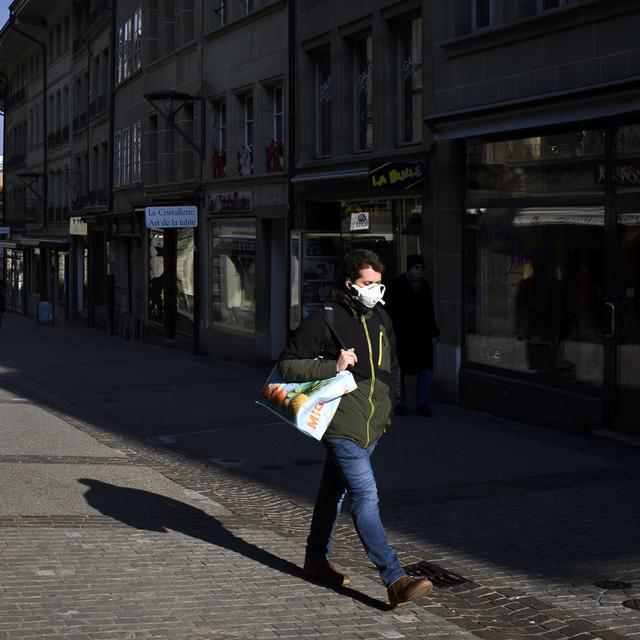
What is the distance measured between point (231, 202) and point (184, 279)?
4.68m

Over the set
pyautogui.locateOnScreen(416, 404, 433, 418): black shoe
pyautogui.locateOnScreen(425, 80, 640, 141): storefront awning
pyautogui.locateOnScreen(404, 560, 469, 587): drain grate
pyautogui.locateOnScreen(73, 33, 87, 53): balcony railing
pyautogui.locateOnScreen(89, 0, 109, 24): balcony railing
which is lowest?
pyautogui.locateOnScreen(404, 560, 469, 587): drain grate

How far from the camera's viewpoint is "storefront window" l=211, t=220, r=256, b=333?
24.4m

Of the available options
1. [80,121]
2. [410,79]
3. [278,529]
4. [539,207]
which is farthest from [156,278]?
[278,529]

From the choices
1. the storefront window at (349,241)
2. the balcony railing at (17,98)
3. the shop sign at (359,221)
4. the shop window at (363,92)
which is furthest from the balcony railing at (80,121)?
the shop sign at (359,221)

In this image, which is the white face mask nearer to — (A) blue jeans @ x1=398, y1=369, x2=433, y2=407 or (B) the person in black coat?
(B) the person in black coat

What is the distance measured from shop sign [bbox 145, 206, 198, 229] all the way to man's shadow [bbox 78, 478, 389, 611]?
1487 cm

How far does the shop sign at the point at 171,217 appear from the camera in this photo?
81.9ft

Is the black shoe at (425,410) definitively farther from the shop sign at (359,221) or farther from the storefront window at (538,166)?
the shop sign at (359,221)

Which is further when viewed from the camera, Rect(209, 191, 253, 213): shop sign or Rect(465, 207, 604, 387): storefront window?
Rect(209, 191, 253, 213): shop sign

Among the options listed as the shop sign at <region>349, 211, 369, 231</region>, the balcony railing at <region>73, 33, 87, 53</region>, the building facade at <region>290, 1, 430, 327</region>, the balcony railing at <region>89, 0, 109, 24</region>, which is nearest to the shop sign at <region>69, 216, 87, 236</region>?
the balcony railing at <region>73, 33, 87, 53</region>

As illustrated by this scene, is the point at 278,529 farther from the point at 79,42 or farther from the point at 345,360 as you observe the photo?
the point at 79,42

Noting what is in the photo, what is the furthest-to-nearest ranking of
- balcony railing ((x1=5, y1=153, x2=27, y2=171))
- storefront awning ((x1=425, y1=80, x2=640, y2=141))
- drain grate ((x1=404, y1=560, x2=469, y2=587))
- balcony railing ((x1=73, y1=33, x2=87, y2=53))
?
balcony railing ((x1=5, y1=153, x2=27, y2=171)), balcony railing ((x1=73, y1=33, x2=87, y2=53)), storefront awning ((x1=425, y1=80, x2=640, y2=141)), drain grate ((x1=404, y1=560, x2=469, y2=587))

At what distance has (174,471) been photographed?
36.8ft

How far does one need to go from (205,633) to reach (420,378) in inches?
345
